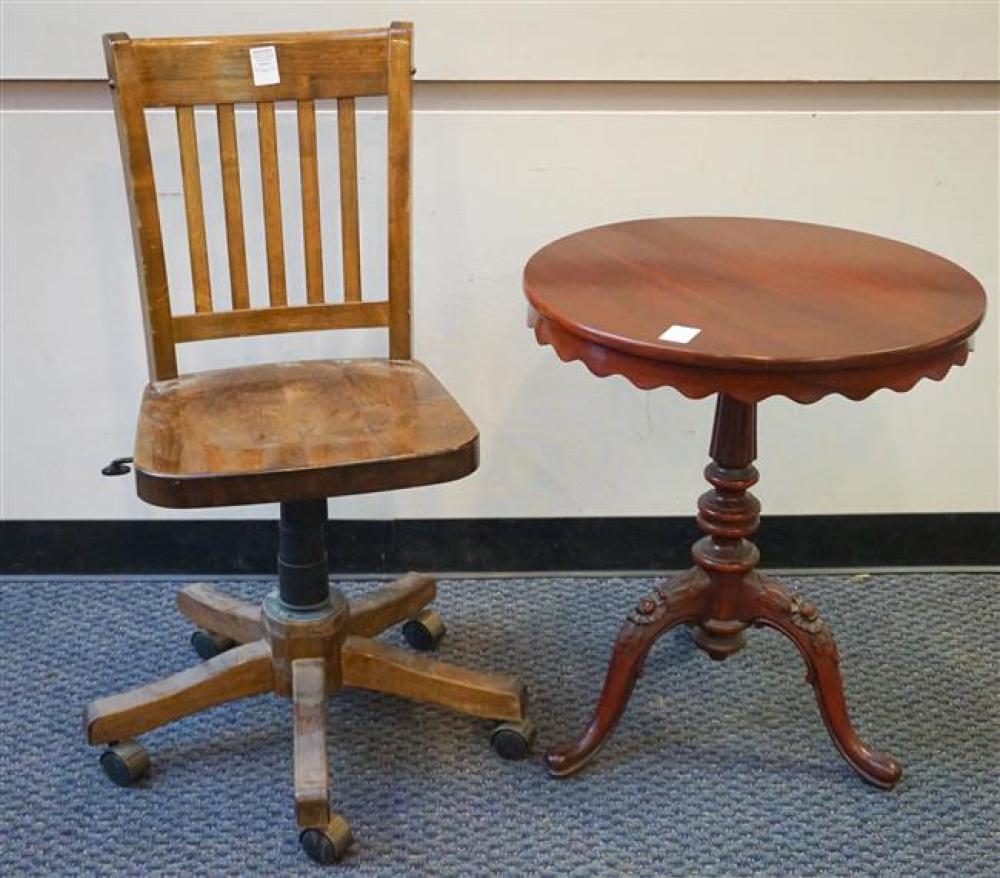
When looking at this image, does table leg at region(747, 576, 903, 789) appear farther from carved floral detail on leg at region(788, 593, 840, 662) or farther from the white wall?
the white wall

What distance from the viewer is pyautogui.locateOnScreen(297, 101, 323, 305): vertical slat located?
1.83 m

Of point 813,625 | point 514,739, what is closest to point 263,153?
point 514,739

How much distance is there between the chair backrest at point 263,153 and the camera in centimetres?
175

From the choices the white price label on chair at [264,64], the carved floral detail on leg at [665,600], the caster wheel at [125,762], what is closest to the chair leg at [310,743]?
the caster wheel at [125,762]

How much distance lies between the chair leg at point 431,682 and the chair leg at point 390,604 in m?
0.08

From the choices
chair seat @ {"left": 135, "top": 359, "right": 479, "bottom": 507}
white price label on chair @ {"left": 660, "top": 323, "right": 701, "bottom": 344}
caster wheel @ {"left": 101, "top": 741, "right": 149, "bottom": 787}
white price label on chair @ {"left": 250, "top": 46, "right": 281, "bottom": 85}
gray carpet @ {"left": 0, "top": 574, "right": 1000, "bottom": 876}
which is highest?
white price label on chair @ {"left": 250, "top": 46, "right": 281, "bottom": 85}

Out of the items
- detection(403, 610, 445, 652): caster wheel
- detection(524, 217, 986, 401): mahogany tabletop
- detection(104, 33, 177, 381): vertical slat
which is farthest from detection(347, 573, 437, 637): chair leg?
detection(524, 217, 986, 401): mahogany tabletop

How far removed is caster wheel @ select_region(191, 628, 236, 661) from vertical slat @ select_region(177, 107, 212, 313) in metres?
0.60

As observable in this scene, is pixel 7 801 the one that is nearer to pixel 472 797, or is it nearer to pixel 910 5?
pixel 472 797

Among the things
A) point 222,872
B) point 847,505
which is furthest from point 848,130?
point 222,872

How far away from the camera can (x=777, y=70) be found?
2057 mm

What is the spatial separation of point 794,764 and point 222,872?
0.88 metres

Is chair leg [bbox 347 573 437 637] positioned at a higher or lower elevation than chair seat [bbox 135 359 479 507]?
lower

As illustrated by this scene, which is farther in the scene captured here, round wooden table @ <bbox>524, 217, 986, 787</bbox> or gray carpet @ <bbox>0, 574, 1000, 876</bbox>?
gray carpet @ <bbox>0, 574, 1000, 876</bbox>
